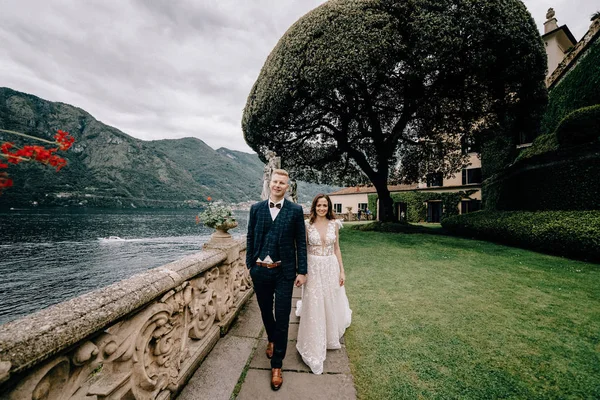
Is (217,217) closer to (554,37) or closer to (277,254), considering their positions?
(277,254)

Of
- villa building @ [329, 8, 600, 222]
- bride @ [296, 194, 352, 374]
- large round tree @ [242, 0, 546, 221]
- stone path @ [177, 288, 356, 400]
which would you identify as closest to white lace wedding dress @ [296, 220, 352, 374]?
bride @ [296, 194, 352, 374]

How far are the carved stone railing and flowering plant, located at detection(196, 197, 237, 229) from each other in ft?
2.97

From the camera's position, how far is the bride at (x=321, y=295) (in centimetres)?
318

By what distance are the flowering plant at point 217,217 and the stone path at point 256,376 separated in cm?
175

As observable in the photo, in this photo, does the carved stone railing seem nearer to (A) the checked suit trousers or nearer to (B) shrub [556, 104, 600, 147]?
(A) the checked suit trousers

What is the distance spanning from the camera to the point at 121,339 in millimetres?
1933

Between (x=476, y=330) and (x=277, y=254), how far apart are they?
3471mm

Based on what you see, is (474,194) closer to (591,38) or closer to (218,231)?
(591,38)

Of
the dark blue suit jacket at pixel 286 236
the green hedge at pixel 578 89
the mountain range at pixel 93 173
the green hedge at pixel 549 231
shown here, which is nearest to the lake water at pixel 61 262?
the dark blue suit jacket at pixel 286 236

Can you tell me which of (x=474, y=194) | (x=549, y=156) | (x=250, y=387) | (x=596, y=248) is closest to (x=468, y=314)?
(x=250, y=387)

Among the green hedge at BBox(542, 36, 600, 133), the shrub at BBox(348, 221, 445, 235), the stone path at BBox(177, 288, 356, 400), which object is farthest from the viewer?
the shrub at BBox(348, 221, 445, 235)

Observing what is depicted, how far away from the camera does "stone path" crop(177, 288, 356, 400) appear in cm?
261

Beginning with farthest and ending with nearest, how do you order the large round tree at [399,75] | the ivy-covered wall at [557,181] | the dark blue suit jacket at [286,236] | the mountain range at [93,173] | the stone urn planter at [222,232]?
1. the mountain range at [93,173]
2. the large round tree at [399,75]
3. the ivy-covered wall at [557,181]
4. the stone urn planter at [222,232]
5. the dark blue suit jacket at [286,236]

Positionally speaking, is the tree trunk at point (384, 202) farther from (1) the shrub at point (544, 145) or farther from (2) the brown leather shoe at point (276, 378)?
(2) the brown leather shoe at point (276, 378)
